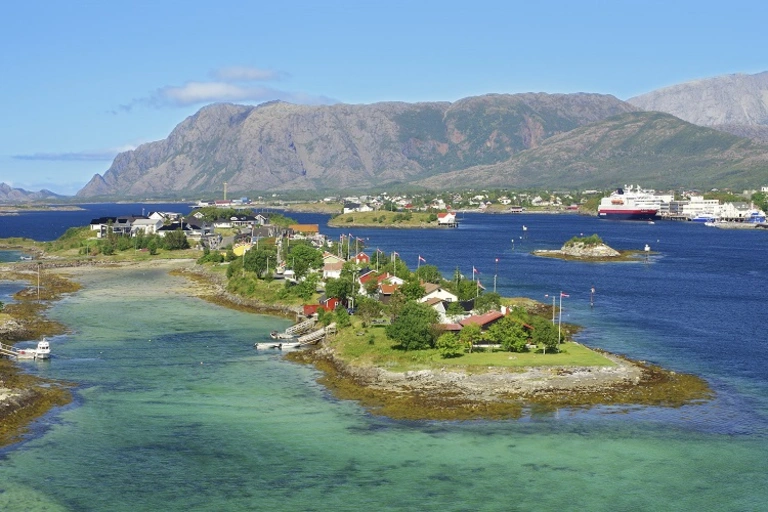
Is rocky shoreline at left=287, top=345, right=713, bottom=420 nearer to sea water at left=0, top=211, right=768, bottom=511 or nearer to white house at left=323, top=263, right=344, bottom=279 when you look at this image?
sea water at left=0, top=211, right=768, bottom=511

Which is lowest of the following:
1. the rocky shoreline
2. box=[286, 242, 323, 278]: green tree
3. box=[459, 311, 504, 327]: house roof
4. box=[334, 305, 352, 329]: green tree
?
the rocky shoreline

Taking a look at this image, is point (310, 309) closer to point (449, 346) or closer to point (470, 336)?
point (470, 336)

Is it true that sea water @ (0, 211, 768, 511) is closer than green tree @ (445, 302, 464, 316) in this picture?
Yes

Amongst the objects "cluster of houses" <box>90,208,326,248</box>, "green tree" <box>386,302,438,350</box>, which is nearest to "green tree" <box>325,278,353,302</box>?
"green tree" <box>386,302,438,350</box>

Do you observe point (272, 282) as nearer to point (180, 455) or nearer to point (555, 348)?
point (555, 348)

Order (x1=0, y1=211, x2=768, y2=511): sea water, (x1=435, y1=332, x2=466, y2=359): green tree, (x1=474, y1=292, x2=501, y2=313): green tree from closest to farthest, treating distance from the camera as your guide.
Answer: (x1=0, y1=211, x2=768, y2=511): sea water → (x1=435, y1=332, x2=466, y2=359): green tree → (x1=474, y1=292, x2=501, y2=313): green tree

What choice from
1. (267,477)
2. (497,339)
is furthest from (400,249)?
(267,477)

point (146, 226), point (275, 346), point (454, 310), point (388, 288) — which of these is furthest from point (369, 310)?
point (146, 226)
